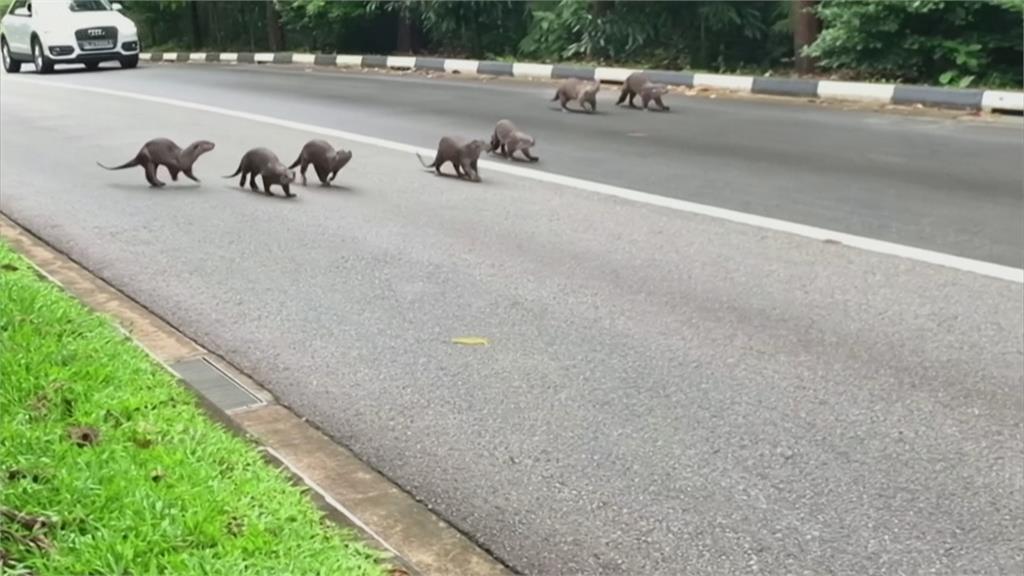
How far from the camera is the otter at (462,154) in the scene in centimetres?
980

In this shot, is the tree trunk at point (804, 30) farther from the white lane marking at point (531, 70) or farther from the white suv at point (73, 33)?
the white suv at point (73, 33)

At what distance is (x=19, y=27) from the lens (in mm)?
26406

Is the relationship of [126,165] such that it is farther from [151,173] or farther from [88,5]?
[88,5]

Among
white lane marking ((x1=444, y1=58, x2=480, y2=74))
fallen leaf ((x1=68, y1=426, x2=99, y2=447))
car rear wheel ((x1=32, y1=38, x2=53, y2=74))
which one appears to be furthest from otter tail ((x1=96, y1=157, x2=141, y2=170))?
car rear wheel ((x1=32, y1=38, x2=53, y2=74))

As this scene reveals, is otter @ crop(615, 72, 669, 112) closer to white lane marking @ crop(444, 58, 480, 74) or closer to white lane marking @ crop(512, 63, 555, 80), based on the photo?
white lane marking @ crop(512, 63, 555, 80)

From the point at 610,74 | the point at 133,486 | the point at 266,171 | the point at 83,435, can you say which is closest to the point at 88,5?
the point at 610,74

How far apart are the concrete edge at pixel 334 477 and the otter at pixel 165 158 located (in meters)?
3.84

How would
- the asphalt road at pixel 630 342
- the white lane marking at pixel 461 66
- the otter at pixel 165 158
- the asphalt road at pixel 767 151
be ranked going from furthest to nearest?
the white lane marking at pixel 461 66 < the otter at pixel 165 158 < the asphalt road at pixel 767 151 < the asphalt road at pixel 630 342

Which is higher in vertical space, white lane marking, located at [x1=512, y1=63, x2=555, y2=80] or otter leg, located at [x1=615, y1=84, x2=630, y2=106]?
otter leg, located at [x1=615, y1=84, x2=630, y2=106]

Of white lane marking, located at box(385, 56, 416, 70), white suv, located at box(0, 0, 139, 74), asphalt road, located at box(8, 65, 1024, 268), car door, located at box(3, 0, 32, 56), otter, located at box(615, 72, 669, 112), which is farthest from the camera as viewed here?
car door, located at box(3, 0, 32, 56)

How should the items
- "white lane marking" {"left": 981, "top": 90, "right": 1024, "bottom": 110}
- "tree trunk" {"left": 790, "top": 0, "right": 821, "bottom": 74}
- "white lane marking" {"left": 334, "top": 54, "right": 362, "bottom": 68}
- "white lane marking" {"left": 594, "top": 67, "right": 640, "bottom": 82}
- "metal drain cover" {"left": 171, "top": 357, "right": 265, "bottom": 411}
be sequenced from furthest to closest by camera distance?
1. "white lane marking" {"left": 334, "top": 54, "right": 362, "bottom": 68}
2. "white lane marking" {"left": 594, "top": 67, "right": 640, "bottom": 82}
3. "tree trunk" {"left": 790, "top": 0, "right": 821, "bottom": 74}
4. "white lane marking" {"left": 981, "top": 90, "right": 1024, "bottom": 110}
5. "metal drain cover" {"left": 171, "top": 357, "right": 265, "bottom": 411}

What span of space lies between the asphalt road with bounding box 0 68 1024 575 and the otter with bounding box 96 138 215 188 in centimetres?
21

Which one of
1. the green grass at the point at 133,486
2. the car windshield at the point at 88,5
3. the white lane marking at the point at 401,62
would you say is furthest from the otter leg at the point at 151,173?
the car windshield at the point at 88,5

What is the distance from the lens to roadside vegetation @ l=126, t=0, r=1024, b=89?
47.6ft
